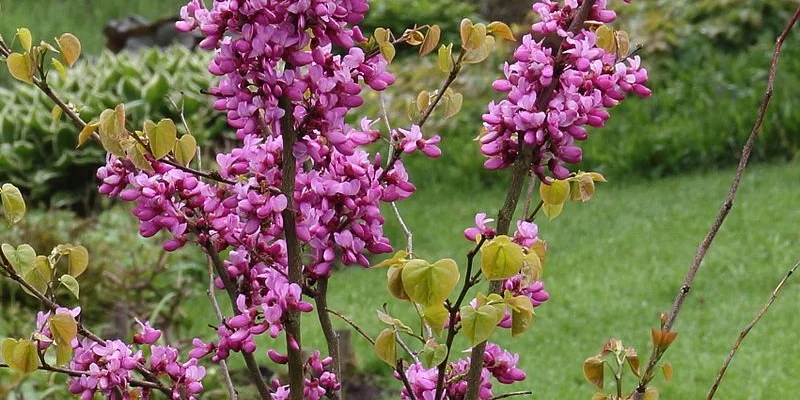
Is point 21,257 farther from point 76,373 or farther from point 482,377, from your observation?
point 482,377

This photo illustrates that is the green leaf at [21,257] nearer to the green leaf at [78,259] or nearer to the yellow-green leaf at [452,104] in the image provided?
the green leaf at [78,259]

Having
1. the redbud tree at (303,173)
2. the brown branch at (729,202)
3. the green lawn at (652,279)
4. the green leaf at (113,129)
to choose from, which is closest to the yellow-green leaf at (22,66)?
the redbud tree at (303,173)

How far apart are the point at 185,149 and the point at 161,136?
88 millimetres

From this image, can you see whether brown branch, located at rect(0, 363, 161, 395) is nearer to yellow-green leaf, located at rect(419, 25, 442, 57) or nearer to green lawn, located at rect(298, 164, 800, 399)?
yellow-green leaf, located at rect(419, 25, 442, 57)

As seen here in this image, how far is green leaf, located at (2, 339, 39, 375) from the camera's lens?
1275mm

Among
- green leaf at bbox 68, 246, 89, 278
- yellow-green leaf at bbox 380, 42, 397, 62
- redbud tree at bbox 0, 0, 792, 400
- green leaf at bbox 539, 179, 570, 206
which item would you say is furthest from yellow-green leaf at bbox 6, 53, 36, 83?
green leaf at bbox 539, 179, 570, 206

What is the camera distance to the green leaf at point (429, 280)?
3.52 feet

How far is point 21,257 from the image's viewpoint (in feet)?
4.58

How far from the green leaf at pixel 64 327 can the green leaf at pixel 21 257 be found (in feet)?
0.50

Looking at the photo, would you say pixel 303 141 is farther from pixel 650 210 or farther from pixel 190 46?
pixel 190 46

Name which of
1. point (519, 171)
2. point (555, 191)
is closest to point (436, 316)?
point (519, 171)

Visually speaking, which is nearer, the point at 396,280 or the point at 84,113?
the point at 396,280

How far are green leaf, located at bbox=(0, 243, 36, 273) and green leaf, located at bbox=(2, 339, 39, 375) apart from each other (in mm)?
135

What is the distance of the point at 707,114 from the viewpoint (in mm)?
6691
